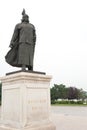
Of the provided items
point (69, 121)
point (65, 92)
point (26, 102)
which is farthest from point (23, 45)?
point (65, 92)

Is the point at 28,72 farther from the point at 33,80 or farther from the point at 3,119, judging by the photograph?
the point at 3,119

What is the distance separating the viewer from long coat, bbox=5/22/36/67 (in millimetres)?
8531

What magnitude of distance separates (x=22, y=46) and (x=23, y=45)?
0.05 m

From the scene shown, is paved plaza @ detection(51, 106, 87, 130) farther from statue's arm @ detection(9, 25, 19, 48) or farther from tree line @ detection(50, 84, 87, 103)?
tree line @ detection(50, 84, 87, 103)

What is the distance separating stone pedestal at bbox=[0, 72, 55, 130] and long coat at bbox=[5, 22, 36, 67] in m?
0.60

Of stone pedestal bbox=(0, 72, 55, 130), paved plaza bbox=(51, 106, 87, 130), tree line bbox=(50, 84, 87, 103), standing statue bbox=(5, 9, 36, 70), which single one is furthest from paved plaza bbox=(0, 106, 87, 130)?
tree line bbox=(50, 84, 87, 103)

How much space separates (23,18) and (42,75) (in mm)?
2179

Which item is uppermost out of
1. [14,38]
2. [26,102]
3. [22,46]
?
[14,38]

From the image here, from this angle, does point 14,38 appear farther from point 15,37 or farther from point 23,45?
point 23,45

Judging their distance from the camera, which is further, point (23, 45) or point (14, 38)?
point (14, 38)

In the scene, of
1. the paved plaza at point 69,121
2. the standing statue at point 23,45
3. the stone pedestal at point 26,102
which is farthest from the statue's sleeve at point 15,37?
the paved plaza at point 69,121

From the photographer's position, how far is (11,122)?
816 cm

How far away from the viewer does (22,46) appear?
337 inches

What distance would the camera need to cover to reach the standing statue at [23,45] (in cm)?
852
